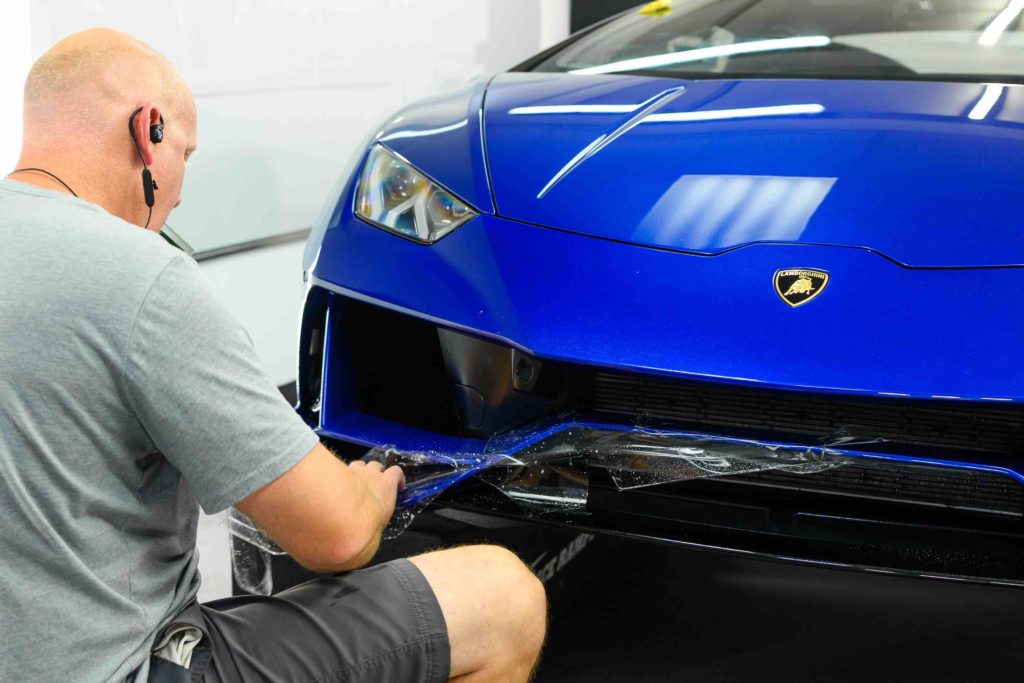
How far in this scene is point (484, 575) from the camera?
1235mm

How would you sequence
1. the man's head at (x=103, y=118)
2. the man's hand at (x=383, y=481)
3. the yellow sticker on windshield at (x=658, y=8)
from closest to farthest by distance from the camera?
the man's head at (x=103, y=118) < the man's hand at (x=383, y=481) < the yellow sticker on windshield at (x=658, y=8)

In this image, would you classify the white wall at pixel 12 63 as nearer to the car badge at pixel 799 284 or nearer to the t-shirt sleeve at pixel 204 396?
the t-shirt sleeve at pixel 204 396

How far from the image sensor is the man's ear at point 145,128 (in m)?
1.10

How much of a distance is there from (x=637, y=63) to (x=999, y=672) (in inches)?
46.7

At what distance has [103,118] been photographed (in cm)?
110

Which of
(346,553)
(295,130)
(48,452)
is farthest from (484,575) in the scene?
(295,130)

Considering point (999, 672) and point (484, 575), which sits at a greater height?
point (484, 575)

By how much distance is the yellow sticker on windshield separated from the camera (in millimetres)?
2387

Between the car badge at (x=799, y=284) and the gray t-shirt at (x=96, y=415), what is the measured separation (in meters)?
0.66

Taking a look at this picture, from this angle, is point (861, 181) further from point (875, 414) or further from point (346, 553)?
point (346, 553)

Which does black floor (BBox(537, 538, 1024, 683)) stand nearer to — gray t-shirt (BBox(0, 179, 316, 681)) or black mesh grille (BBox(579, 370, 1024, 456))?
black mesh grille (BBox(579, 370, 1024, 456))

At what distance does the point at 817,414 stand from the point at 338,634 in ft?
2.21

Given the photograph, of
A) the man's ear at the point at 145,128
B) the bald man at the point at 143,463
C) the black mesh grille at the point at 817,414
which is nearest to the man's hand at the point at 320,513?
the bald man at the point at 143,463

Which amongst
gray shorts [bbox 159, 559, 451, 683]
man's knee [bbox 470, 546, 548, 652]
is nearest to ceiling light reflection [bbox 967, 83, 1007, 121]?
man's knee [bbox 470, 546, 548, 652]
